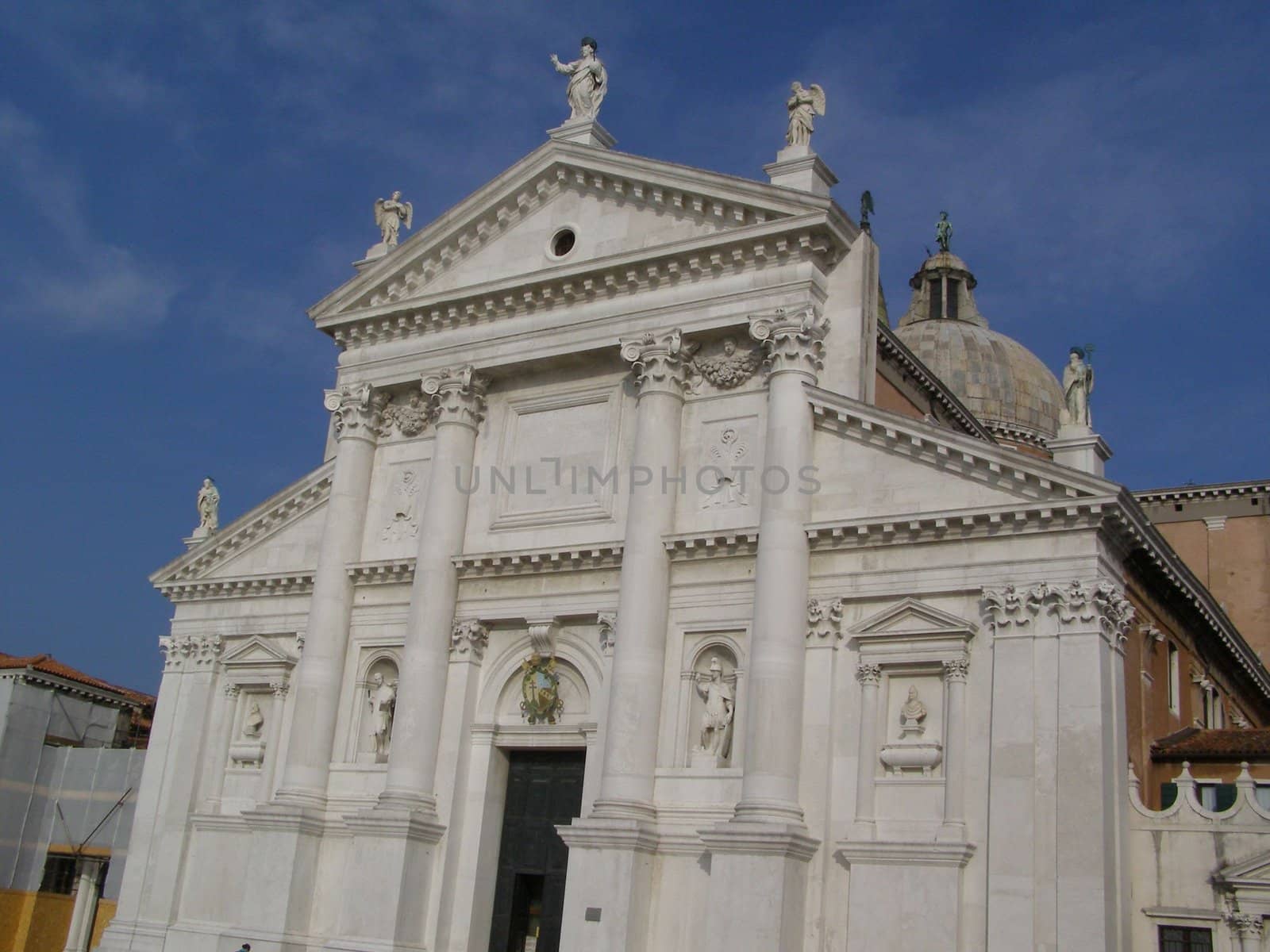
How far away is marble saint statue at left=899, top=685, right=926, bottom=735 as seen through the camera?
822 inches

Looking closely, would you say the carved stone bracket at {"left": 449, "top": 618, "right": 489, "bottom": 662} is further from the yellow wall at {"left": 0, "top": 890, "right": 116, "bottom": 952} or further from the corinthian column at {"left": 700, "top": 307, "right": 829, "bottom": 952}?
the yellow wall at {"left": 0, "top": 890, "right": 116, "bottom": 952}

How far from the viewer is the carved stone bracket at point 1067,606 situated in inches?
786

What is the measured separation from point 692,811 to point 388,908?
17.5 ft

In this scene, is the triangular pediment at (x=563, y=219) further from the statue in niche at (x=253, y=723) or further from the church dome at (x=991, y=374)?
the church dome at (x=991, y=374)

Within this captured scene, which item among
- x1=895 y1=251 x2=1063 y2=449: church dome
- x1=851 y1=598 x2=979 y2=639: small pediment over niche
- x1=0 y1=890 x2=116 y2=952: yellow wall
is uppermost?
x1=895 y1=251 x2=1063 y2=449: church dome

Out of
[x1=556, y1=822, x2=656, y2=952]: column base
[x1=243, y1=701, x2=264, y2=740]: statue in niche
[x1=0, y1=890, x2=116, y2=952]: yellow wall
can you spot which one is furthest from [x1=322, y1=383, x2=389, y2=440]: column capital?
[x1=0, y1=890, x2=116, y2=952]: yellow wall

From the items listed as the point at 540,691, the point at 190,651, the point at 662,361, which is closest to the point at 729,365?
the point at 662,361

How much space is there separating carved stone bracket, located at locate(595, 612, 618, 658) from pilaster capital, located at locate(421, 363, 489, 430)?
15.9 ft

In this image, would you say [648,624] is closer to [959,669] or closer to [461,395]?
[959,669]

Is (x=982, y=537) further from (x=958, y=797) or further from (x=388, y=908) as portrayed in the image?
(x=388, y=908)

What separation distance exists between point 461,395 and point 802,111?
25.7 ft

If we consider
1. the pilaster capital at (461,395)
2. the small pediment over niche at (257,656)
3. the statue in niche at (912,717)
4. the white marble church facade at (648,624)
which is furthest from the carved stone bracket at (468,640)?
the statue in niche at (912,717)

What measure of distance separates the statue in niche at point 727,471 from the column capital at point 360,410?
24.4ft

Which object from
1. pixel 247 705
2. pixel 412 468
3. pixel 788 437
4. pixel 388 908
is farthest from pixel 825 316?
pixel 247 705
